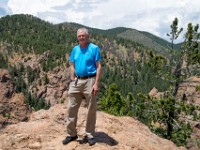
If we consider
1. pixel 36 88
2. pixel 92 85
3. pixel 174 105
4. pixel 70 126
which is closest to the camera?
pixel 92 85

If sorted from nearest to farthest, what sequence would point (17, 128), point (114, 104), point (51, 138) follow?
point (51, 138)
point (17, 128)
point (114, 104)

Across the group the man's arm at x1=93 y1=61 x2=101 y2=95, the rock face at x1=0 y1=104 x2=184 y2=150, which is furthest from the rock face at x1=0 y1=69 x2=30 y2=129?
the man's arm at x1=93 y1=61 x2=101 y2=95

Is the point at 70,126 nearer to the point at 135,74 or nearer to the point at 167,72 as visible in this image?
the point at 167,72

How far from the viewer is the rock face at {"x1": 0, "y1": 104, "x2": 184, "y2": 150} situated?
10.6 meters

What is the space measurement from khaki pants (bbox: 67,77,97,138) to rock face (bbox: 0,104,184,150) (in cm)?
55

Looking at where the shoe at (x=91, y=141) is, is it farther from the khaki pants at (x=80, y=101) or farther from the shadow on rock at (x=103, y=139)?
the shadow on rock at (x=103, y=139)

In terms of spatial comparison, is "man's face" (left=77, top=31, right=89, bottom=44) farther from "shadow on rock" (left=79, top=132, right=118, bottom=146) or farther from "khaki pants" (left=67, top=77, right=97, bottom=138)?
"shadow on rock" (left=79, top=132, right=118, bottom=146)

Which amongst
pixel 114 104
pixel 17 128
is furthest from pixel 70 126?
pixel 114 104

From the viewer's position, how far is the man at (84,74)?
9312 mm

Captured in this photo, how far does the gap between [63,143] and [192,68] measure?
17.4 m

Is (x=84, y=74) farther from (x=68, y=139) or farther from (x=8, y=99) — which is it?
(x=8, y=99)

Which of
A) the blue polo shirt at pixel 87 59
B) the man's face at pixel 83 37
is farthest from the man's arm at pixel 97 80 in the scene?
the man's face at pixel 83 37

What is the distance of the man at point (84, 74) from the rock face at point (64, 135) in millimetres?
1036

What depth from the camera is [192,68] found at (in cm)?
2552
